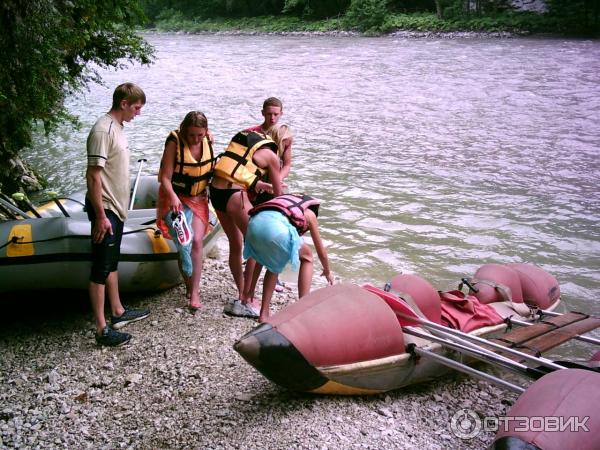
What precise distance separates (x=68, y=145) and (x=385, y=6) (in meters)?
28.4

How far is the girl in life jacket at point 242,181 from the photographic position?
4.10m

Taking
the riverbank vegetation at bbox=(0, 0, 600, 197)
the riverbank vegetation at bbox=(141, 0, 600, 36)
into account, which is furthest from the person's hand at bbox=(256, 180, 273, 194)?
the riverbank vegetation at bbox=(141, 0, 600, 36)

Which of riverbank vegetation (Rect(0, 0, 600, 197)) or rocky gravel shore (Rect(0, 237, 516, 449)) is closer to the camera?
rocky gravel shore (Rect(0, 237, 516, 449))

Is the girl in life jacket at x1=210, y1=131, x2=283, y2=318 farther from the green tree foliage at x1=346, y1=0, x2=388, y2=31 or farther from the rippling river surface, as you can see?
the green tree foliage at x1=346, y1=0, x2=388, y2=31

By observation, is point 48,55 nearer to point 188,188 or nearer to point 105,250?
point 188,188

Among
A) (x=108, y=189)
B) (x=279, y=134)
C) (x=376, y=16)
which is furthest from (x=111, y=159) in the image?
(x=376, y=16)

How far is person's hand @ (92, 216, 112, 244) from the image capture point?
3555mm

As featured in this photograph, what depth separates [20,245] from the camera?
12.6 ft

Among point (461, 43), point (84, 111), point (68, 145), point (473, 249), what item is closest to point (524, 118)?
point (473, 249)

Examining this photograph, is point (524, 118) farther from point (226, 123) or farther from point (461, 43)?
point (461, 43)

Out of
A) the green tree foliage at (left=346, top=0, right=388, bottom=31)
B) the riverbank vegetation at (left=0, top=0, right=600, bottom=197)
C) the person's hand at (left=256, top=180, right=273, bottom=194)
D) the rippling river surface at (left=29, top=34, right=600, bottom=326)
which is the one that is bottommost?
the rippling river surface at (left=29, top=34, right=600, bottom=326)

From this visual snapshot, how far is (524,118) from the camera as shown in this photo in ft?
43.3

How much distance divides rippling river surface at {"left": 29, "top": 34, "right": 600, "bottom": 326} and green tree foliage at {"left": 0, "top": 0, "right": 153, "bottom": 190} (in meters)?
2.21

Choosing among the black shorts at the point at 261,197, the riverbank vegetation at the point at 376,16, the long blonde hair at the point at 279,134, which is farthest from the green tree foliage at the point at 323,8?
the black shorts at the point at 261,197
